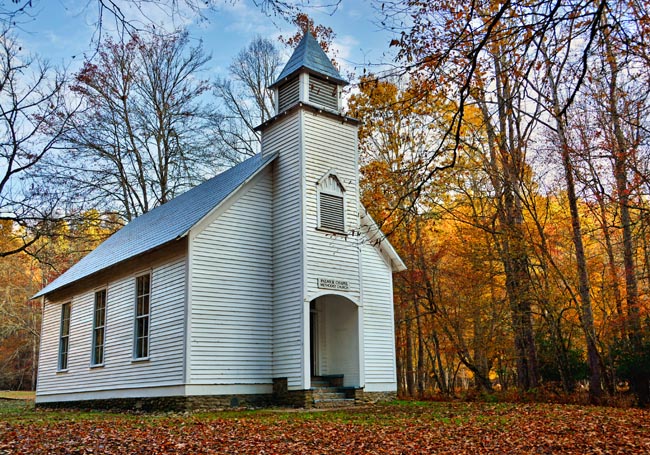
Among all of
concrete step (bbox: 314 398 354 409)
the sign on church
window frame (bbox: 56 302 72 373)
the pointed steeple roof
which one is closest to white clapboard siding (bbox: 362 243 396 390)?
concrete step (bbox: 314 398 354 409)

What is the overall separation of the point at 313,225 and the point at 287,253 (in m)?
1.05

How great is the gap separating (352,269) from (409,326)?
391 inches

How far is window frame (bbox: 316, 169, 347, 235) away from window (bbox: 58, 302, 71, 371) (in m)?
10.9

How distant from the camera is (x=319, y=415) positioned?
1296cm

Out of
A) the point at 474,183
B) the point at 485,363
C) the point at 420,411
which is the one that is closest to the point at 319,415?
the point at 420,411

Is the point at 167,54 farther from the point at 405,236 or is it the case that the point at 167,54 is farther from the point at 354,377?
the point at 354,377

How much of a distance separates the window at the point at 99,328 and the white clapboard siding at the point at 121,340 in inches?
10.0

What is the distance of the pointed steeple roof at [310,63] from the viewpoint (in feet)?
58.2

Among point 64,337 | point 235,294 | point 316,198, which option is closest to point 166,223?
point 235,294

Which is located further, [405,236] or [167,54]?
[167,54]

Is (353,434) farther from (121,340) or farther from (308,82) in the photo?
(308,82)

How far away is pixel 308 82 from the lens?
17.7m

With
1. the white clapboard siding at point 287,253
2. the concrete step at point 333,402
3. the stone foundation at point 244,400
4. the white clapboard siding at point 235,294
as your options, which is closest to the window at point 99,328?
the stone foundation at point 244,400

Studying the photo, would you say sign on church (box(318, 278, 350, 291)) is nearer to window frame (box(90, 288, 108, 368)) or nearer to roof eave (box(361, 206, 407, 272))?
roof eave (box(361, 206, 407, 272))
